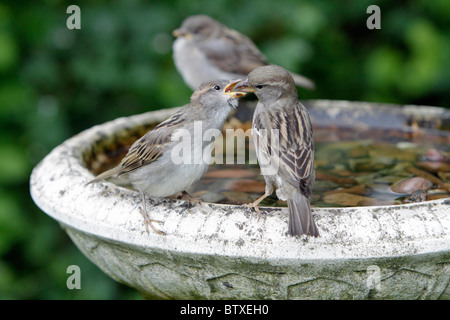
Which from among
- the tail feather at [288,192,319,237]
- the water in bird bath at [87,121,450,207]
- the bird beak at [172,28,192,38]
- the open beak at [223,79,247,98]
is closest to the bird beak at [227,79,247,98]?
the open beak at [223,79,247,98]

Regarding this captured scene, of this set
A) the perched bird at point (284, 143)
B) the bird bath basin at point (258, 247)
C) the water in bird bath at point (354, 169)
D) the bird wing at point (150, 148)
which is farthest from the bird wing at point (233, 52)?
the bird bath basin at point (258, 247)

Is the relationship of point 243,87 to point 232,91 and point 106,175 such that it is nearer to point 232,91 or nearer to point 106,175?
point 232,91

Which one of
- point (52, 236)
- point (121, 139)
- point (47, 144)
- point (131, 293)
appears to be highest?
point (121, 139)

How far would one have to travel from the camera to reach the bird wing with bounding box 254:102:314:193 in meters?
2.61

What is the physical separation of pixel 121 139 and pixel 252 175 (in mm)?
833

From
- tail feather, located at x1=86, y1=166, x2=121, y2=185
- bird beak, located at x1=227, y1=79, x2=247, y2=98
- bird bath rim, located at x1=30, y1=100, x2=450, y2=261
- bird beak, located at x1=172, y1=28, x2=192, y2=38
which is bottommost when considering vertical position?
bird bath rim, located at x1=30, y1=100, x2=450, y2=261

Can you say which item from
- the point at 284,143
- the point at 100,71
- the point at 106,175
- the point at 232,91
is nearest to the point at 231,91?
the point at 232,91

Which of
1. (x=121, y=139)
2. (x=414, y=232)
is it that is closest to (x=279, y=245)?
(x=414, y=232)

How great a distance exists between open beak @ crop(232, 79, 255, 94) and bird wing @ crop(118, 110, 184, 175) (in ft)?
1.07

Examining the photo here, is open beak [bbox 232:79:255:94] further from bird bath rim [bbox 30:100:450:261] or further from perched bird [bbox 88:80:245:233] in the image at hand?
bird bath rim [bbox 30:100:450:261]

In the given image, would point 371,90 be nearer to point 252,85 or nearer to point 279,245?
point 252,85

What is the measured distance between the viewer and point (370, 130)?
163 inches

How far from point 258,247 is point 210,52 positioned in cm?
353

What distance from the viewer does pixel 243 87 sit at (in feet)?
9.89
